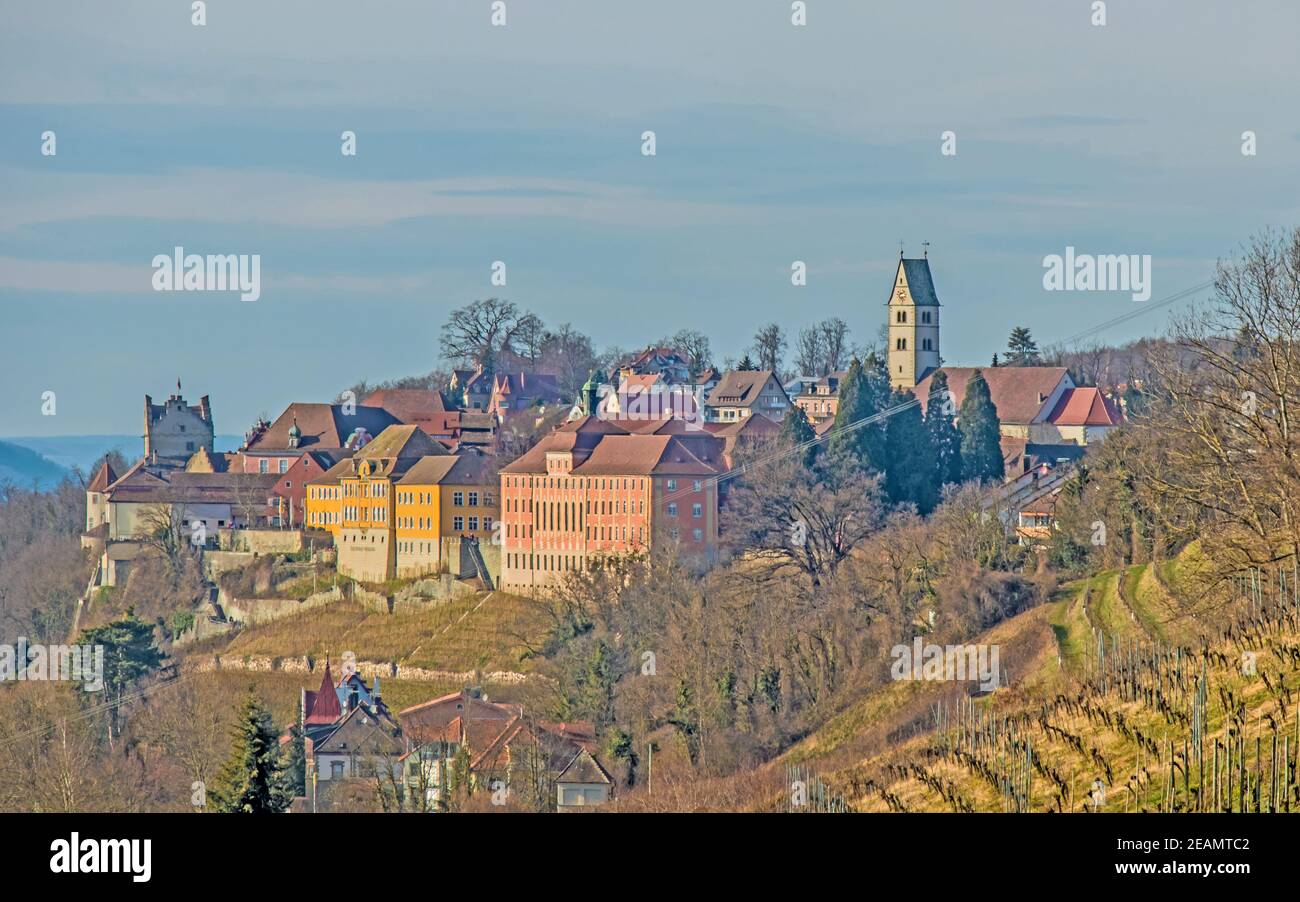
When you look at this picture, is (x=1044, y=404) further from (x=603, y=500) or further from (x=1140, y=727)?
(x=1140, y=727)

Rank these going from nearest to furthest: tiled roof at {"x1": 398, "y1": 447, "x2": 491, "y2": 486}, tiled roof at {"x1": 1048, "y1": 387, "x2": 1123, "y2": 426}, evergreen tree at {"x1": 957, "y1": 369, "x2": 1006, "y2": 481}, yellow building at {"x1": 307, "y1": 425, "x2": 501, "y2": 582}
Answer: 1. evergreen tree at {"x1": 957, "y1": 369, "x2": 1006, "y2": 481}
2. yellow building at {"x1": 307, "y1": 425, "x2": 501, "y2": 582}
3. tiled roof at {"x1": 398, "y1": 447, "x2": 491, "y2": 486}
4. tiled roof at {"x1": 1048, "y1": 387, "x2": 1123, "y2": 426}

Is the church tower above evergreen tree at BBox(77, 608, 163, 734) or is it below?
above

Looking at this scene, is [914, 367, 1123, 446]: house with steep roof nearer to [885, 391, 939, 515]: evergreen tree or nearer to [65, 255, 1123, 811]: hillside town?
[65, 255, 1123, 811]: hillside town

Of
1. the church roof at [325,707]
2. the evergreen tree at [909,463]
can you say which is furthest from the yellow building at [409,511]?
the evergreen tree at [909,463]

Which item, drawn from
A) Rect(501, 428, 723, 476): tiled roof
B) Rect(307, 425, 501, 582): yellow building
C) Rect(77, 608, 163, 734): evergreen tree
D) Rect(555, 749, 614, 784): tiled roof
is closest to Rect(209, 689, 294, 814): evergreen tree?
Rect(555, 749, 614, 784): tiled roof
